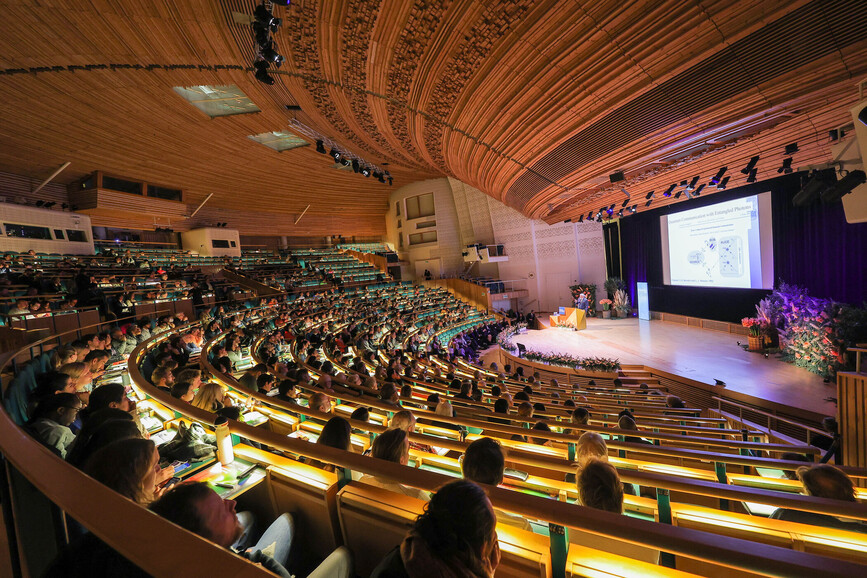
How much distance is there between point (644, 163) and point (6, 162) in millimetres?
17255

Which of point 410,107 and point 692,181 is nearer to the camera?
point 410,107

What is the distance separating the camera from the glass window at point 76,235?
43.3 feet

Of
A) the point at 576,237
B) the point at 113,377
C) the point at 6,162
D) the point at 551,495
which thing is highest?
the point at 6,162

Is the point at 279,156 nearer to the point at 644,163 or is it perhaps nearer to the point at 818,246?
the point at 644,163

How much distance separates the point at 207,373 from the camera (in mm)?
4289

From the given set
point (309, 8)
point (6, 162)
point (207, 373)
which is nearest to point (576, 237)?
point (309, 8)

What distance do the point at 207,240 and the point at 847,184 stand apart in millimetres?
20588

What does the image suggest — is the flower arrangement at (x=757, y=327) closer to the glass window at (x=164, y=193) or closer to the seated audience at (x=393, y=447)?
the seated audience at (x=393, y=447)

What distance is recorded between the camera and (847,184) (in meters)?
5.86

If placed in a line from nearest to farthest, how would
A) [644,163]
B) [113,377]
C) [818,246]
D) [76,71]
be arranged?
1. [113,377]
2. [76,71]
3. [644,163]
4. [818,246]

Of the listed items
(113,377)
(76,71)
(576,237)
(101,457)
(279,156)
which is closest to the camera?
(101,457)

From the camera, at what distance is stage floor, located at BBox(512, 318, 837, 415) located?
22.0 feet

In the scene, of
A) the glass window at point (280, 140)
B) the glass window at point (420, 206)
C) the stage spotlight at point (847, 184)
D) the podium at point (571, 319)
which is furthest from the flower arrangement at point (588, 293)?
the glass window at point (280, 140)

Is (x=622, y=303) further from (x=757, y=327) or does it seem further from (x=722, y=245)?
(x=757, y=327)
